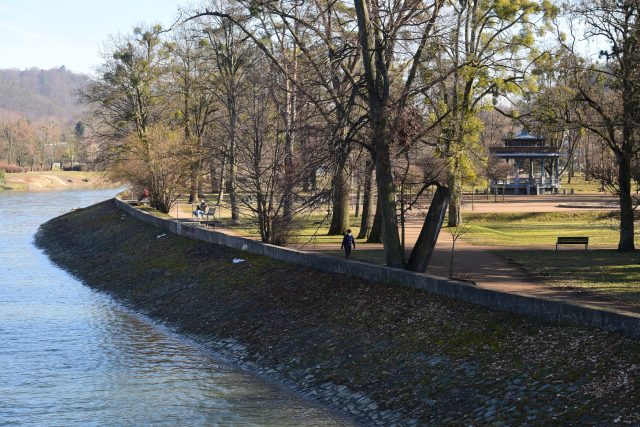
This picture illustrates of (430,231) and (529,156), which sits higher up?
(529,156)

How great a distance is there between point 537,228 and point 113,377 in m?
30.6

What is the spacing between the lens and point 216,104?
65750 millimetres

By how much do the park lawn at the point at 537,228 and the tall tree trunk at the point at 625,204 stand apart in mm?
1963

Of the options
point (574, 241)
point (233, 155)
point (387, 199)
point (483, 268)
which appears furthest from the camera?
point (233, 155)

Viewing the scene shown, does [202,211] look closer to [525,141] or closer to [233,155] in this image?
[233,155]

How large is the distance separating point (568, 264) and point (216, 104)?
43.2m

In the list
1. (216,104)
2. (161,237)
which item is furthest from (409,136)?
(216,104)

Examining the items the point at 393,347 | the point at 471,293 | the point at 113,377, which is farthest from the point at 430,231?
the point at 113,377

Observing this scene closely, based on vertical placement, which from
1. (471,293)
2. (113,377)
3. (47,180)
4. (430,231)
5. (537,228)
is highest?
(47,180)

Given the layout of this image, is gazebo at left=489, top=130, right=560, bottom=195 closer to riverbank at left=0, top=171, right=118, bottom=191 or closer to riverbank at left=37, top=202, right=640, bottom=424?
riverbank at left=37, top=202, right=640, bottom=424

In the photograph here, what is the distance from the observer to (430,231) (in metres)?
23.2

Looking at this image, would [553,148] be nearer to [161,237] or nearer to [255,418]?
[161,237]

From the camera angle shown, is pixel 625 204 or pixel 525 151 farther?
pixel 525 151

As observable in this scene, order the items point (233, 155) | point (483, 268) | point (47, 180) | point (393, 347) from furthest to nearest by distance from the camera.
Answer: point (47, 180)
point (233, 155)
point (483, 268)
point (393, 347)
